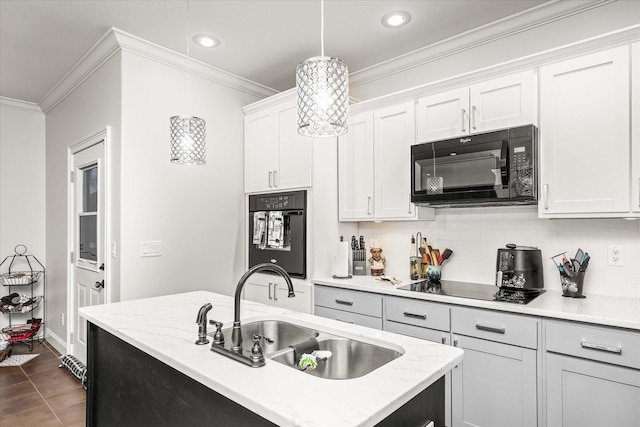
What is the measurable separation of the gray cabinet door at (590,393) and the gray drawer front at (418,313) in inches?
22.6

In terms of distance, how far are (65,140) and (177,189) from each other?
166 centimetres

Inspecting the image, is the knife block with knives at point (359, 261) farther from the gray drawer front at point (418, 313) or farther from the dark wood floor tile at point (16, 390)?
the dark wood floor tile at point (16, 390)

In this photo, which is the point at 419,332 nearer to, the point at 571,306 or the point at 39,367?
the point at 571,306

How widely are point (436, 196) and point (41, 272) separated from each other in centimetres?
449

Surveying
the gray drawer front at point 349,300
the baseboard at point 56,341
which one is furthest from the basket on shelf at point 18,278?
the gray drawer front at point 349,300

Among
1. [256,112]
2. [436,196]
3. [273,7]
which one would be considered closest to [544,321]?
[436,196]

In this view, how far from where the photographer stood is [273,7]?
8.22ft

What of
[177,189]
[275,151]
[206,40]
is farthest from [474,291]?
[206,40]

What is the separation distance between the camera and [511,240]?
2.64m

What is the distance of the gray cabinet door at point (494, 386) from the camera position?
1991mm

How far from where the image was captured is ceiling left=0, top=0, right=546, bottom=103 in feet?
8.11

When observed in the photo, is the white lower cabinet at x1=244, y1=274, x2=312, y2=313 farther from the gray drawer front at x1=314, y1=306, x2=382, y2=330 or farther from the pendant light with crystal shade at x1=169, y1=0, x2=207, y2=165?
the pendant light with crystal shade at x1=169, y1=0, x2=207, y2=165

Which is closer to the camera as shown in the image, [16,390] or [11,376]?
[16,390]

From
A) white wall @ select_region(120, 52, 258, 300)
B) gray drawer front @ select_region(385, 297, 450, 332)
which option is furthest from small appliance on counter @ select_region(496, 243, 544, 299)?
white wall @ select_region(120, 52, 258, 300)
